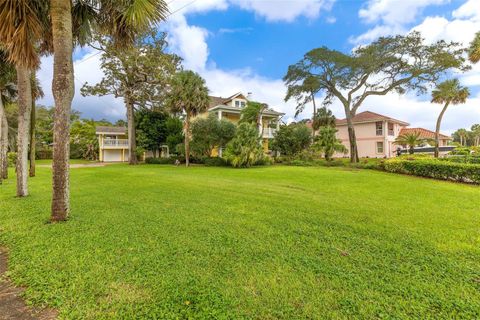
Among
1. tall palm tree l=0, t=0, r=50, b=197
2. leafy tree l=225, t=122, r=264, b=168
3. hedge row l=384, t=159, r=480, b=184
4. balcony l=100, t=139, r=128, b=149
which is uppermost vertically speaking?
tall palm tree l=0, t=0, r=50, b=197

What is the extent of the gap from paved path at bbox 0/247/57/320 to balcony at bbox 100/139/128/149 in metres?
32.6

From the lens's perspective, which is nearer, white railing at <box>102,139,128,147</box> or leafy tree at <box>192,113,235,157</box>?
leafy tree at <box>192,113,235,157</box>

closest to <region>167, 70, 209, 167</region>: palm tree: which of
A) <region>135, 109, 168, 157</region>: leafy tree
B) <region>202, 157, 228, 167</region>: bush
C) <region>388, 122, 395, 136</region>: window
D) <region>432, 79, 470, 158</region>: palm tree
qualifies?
<region>202, 157, 228, 167</region>: bush

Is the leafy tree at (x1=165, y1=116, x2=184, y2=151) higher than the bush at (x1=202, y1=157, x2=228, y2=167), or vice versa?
the leafy tree at (x1=165, y1=116, x2=184, y2=151)

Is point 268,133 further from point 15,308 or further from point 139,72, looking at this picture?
point 15,308

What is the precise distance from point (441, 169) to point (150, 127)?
2711 cm

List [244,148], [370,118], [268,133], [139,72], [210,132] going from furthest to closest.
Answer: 1. [370,118]
2. [268,133]
3. [139,72]
4. [210,132]
5. [244,148]

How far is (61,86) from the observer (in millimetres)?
4801

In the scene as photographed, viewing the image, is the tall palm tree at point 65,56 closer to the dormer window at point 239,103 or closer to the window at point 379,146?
the dormer window at point 239,103

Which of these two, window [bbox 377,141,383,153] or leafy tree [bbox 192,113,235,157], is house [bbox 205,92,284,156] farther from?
window [bbox 377,141,383,153]

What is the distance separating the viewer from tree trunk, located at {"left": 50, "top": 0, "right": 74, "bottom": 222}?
4.77m

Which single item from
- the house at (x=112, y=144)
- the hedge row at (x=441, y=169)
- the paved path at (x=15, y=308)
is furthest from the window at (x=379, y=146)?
the paved path at (x=15, y=308)

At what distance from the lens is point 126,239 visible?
412cm

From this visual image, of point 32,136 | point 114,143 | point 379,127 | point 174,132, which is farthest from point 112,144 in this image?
point 379,127
